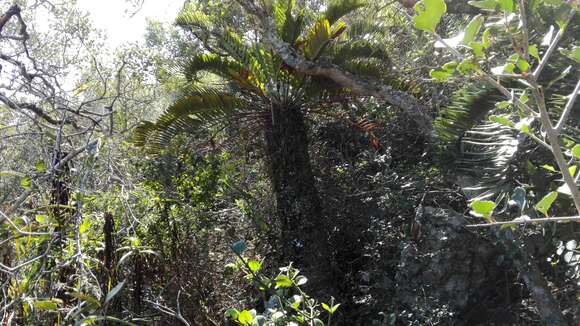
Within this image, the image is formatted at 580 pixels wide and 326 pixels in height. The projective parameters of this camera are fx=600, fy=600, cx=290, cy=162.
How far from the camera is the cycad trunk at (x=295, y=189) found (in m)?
6.46

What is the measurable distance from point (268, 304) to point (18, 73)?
6.72ft

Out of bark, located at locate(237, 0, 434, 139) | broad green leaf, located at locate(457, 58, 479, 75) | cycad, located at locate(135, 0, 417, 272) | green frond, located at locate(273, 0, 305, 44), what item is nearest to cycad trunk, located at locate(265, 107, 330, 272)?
cycad, located at locate(135, 0, 417, 272)

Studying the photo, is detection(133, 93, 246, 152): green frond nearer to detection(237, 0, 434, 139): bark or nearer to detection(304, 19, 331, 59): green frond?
detection(237, 0, 434, 139): bark

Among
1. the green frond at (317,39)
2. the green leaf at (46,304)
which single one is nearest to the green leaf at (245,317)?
the green leaf at (46,304)

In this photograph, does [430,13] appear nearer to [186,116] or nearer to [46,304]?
[46,304]

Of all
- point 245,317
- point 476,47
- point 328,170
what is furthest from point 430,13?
point 328,170

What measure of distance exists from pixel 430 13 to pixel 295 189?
538 centimetres

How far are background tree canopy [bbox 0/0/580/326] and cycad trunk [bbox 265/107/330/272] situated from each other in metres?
0.02

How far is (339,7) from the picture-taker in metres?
6.83

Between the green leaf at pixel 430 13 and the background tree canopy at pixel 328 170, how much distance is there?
1.95m

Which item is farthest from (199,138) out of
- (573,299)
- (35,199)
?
(573,299)

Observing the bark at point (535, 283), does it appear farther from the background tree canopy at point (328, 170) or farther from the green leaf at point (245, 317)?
the green leaf at point (245, 317)

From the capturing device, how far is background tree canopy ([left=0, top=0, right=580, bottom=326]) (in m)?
4.28

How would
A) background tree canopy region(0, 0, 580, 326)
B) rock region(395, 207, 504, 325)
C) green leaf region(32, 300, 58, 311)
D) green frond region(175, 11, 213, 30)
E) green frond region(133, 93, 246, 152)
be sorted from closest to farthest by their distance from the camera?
1. green leaf region(32, 300, 58, 311)
2. background tree canopy region(0, 0, 580, 326)
3. rock region(395, 207, 504, 325)
4. green frond region(133, 93, 246, 152)
5. green frond region(175, 11, 213, 30)
